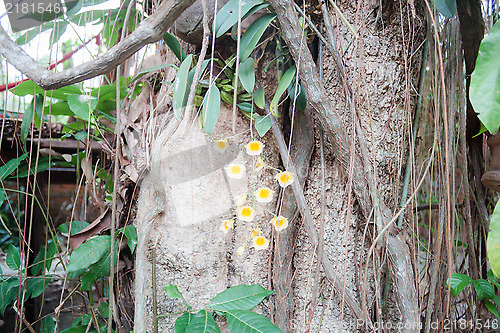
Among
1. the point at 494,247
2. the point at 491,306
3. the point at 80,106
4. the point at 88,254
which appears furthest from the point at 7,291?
the point at 491,306

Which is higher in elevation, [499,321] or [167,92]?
[167,92]

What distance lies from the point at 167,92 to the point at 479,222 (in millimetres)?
1019

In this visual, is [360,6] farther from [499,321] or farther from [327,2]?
[499,321]

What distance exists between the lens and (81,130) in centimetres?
134

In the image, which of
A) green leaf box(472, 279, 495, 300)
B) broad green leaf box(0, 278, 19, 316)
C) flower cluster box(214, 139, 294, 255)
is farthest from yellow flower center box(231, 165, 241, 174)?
broad green leaf box(0, 278, 19, 316)

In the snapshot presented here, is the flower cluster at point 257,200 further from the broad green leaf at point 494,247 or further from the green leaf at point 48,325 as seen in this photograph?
the green leaf at point 48,325

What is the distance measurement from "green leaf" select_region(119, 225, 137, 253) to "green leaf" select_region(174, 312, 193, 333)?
283mm

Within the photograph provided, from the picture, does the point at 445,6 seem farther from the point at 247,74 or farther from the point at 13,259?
the point at 13,259

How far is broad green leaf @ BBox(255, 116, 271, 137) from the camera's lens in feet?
2.84

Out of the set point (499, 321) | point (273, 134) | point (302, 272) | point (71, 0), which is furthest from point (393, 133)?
point (71, 0)

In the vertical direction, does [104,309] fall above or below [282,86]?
below

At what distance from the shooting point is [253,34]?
2.69 ft

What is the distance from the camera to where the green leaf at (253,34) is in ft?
2.68

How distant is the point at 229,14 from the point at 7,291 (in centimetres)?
107
